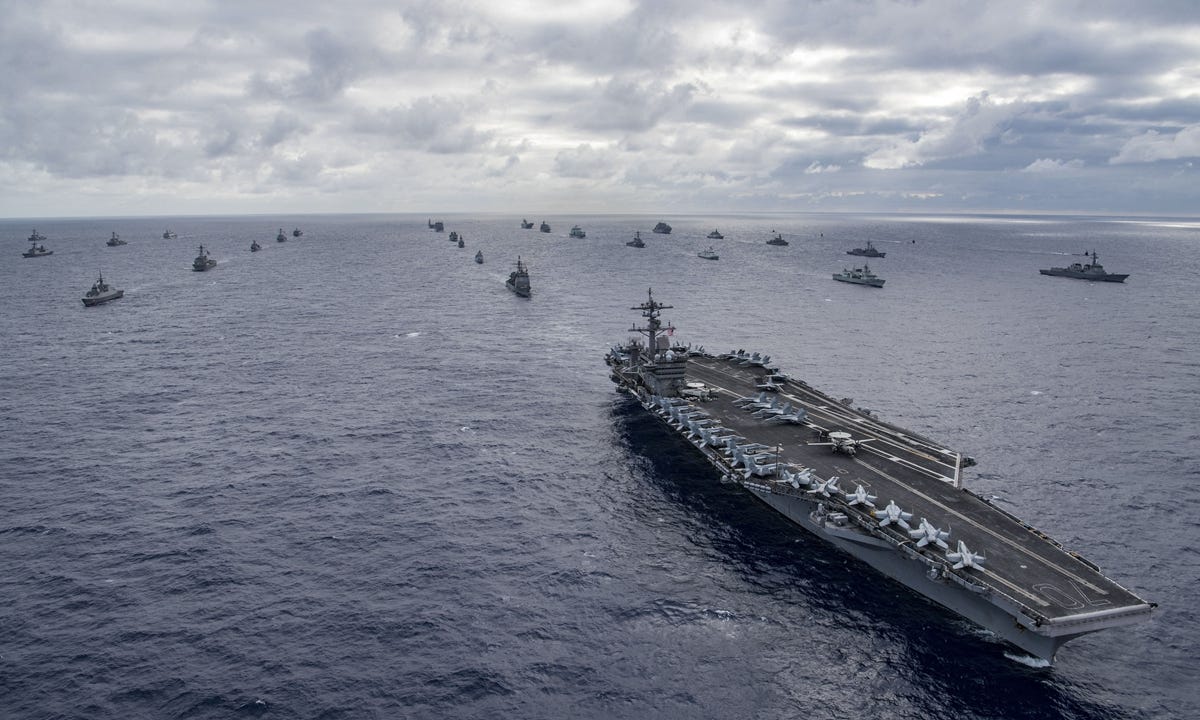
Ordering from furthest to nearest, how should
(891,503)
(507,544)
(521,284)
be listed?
(521,284) < (507,544) < (891,503)

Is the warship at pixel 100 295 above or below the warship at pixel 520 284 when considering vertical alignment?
below

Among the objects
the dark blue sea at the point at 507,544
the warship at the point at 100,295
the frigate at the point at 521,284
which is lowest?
the dark blue sea at the point at 507,544

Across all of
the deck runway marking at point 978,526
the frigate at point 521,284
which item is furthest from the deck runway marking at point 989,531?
the frigate at point 521,284

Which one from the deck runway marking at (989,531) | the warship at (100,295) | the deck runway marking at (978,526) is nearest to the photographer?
the deck runway marking at (989,531)

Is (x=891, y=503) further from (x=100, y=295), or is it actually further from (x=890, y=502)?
(x=100, y=295)

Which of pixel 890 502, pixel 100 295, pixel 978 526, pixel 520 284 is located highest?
pixel 520 284

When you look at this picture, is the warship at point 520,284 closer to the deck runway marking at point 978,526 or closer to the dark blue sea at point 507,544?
the dark blue sea at point 507,544

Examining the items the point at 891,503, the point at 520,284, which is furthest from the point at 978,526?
the point at 520,284
